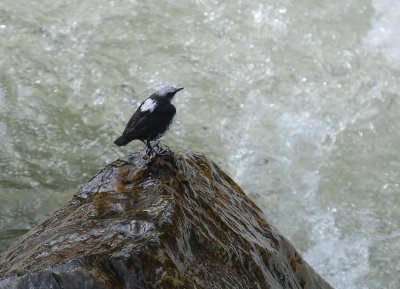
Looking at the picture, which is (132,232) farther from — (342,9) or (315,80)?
(342,9)

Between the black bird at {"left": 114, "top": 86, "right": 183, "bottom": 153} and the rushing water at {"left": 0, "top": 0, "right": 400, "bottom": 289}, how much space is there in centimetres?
234

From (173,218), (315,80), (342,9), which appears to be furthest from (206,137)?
(173,218)

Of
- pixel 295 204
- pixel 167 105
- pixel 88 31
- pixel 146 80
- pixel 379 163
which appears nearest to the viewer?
pixel 167 105

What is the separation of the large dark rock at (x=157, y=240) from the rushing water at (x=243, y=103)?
229 centimetres

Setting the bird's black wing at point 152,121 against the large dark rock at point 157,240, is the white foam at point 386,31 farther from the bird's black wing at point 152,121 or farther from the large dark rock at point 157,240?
the bird's black wing at point 152,121

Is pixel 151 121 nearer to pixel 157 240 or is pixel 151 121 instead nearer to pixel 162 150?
pixel 162 150

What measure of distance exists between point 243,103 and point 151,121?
414 cm

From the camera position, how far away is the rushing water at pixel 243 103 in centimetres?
671

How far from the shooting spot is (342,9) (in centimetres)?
947

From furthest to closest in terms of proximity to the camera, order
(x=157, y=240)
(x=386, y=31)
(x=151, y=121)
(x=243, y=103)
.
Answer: (x=386, y=31) → (x=243, y=103) → (x=151, y=121) → (x=157, y=240)

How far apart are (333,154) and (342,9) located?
9.56 ft

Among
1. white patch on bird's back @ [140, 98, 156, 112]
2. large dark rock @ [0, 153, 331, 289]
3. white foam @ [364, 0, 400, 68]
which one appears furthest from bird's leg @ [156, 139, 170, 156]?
white foam @ [364, 0, 400, 68]

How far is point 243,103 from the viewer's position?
796cm

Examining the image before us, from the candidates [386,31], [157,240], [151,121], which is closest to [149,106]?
[151,121]
